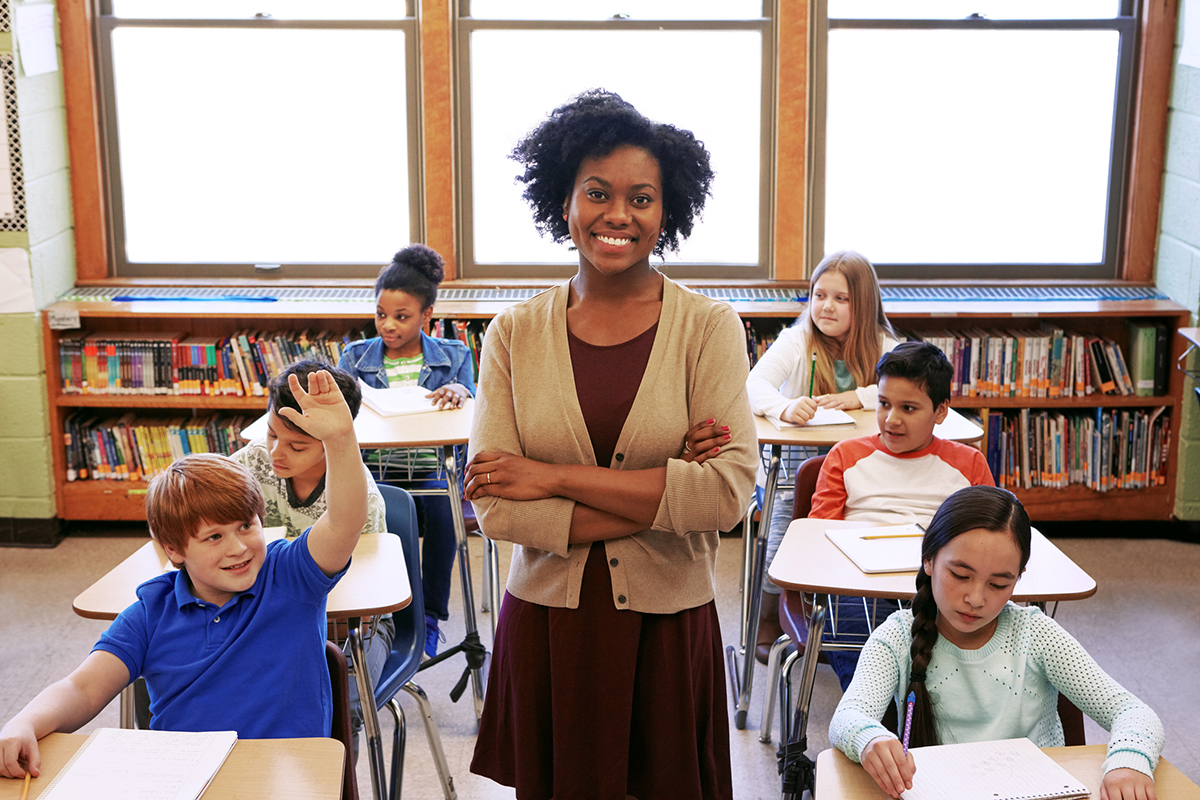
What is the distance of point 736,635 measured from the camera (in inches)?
135

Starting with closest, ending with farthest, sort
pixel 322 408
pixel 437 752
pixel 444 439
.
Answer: pixel 322 408 < pixel 437 752 < pixel 444 439

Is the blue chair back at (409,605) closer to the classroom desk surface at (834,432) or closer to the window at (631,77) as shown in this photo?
the classroom desk surface at (834,432)

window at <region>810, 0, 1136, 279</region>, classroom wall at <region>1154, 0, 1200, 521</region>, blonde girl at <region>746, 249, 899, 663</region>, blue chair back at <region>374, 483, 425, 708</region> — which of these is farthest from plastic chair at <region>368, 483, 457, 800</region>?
classroom wall at <region>1154, 0, 1200, 521</region>

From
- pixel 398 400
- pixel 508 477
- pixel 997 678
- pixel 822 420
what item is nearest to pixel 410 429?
pixel 398 400

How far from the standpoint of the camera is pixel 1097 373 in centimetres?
421

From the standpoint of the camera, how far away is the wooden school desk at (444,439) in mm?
2848

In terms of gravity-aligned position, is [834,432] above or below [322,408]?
below

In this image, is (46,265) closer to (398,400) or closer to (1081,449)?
A: (398,400)

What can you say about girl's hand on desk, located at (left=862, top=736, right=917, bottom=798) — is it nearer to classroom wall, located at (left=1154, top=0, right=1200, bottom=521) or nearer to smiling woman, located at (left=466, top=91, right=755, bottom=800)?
smiling woman, located at (left=466, top=91, right=755, bottom=800)

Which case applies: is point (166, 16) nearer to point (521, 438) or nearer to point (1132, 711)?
point (521, 438)

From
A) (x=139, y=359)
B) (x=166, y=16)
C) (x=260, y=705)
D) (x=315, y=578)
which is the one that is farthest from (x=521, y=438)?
(x=166, y=16)

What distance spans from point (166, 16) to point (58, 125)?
62 centimetres

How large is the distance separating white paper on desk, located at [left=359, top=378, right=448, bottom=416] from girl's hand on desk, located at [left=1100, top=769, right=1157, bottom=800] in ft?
7.01

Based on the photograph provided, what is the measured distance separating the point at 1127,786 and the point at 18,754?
1.45 m
